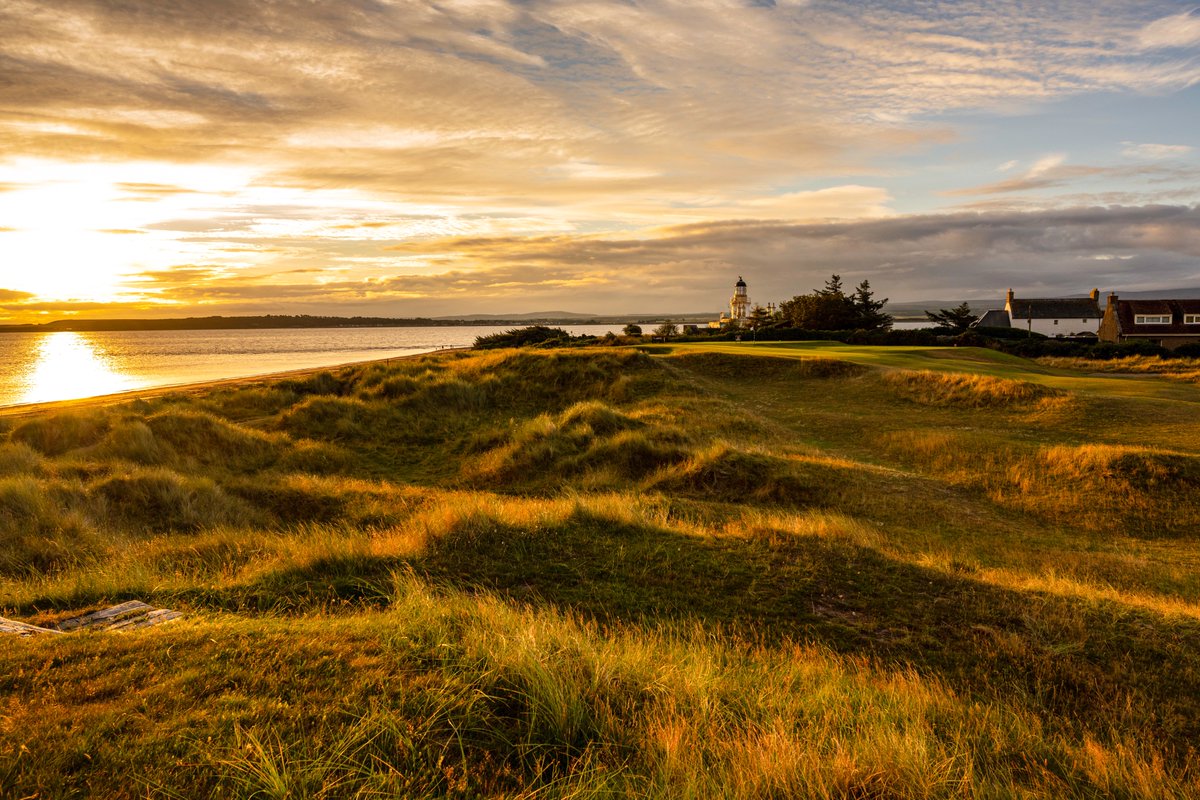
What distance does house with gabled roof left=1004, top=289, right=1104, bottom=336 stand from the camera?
76688mm

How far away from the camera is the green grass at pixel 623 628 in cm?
311

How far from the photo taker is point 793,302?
79750 mm

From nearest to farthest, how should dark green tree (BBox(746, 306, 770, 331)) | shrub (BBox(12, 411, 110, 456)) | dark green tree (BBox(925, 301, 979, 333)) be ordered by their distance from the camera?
shrub (BBox(12, 411, 110, 456)) < dark green tree (BBox(925, 301, 979, 333)) < dark green tree (BBox(746, 306, 770, 331))

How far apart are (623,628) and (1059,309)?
9518 cm

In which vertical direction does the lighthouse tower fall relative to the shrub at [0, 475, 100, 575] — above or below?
above

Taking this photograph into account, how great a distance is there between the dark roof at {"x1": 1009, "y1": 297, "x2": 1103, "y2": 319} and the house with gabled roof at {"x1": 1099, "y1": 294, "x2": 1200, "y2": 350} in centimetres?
1343

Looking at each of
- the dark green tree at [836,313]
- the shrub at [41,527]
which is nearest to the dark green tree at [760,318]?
the dark green tree at [836,313]

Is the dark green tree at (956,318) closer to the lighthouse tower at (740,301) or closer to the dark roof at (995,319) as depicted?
the dark roof at (995,319)

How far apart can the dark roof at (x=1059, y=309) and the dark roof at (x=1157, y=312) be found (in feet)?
44.1

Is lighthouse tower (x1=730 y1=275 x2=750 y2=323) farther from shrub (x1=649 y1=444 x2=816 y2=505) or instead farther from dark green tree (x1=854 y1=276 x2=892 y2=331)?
shrub (x1=649 y1=444 x2=816 y2=505)

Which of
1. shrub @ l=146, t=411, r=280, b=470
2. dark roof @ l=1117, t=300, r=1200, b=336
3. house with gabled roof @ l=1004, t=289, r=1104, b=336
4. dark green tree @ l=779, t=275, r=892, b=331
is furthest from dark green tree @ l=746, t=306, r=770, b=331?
shrub @ l=146, t=411, r=280, b=470

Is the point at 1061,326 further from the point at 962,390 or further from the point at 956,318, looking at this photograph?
the point at 962,390

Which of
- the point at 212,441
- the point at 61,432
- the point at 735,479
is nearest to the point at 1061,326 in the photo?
the point at 735,479

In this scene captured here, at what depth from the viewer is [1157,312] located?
61250 millimetres
